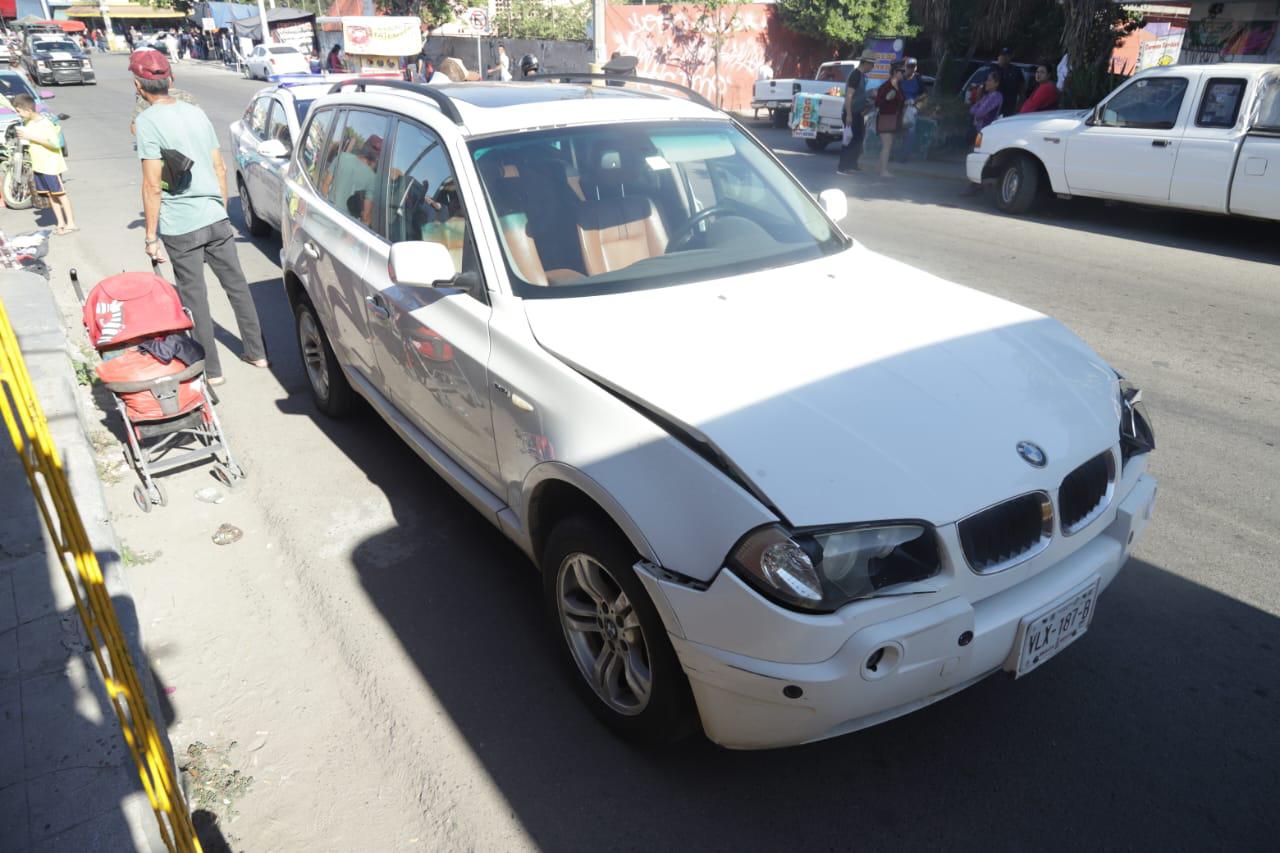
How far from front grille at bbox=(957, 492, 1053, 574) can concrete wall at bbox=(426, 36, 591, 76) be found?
26341 millimetres

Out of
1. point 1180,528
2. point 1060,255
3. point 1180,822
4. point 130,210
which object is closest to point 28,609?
point 1180,822

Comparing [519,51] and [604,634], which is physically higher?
[519,51]

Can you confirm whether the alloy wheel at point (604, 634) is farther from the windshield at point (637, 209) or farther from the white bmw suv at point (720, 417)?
the windshield at point (637, 209)

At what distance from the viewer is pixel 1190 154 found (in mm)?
9734

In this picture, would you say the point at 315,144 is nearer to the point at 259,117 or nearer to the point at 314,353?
the point at 314,353

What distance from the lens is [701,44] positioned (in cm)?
2808

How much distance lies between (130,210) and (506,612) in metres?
11.3

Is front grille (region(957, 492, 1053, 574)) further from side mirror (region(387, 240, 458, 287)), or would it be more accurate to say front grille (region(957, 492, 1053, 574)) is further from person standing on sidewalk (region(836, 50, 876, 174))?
person standing on sidewalk (region(836, 50, 876, 174))

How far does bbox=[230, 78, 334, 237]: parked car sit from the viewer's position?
8.83m

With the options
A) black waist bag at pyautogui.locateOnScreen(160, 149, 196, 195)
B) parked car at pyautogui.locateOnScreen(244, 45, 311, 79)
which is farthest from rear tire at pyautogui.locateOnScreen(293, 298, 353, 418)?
parked car at pyautogui.locateOnScreen(244, 45, 311, 79)

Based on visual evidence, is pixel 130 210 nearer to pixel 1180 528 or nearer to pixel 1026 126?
pixel 1026 126

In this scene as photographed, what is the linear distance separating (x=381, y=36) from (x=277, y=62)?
744 cm

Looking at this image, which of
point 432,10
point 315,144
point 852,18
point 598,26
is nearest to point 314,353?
point 315,144

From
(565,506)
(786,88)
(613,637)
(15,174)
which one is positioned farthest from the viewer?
(786,88)
